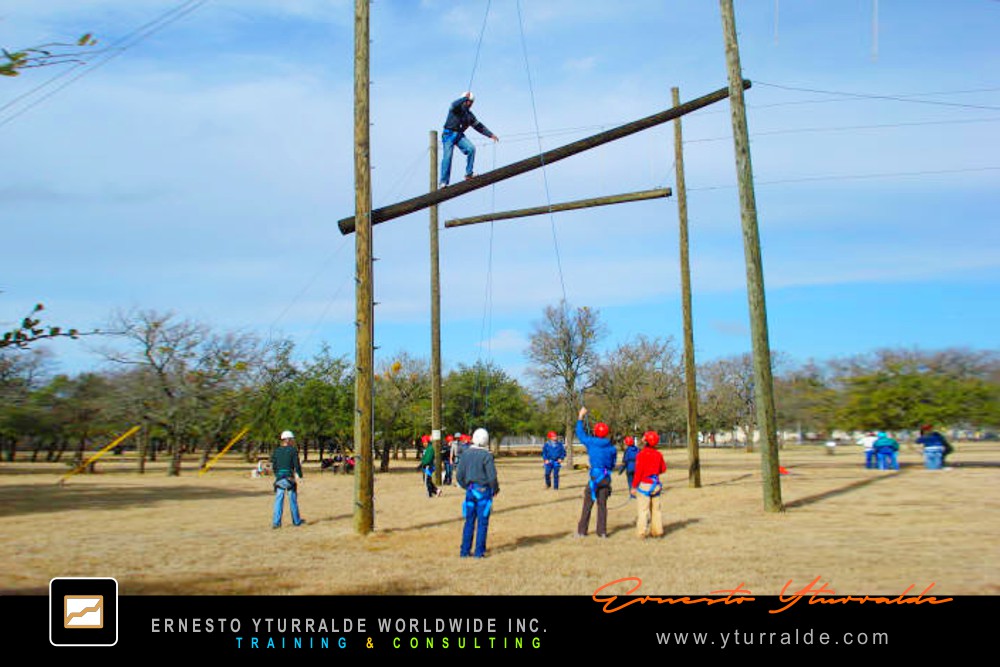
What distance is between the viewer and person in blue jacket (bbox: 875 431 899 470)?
2619 cm

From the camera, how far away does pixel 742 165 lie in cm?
1508

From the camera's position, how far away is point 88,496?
21172mm

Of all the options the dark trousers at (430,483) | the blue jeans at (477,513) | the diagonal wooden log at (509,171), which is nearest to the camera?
the blue jeans at (477,513)

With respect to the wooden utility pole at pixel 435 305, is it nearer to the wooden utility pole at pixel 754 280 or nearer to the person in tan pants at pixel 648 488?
the wooden utility pole at pixel 754 280

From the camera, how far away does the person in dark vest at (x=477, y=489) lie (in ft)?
33.0

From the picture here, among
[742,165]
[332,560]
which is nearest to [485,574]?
[332,560]

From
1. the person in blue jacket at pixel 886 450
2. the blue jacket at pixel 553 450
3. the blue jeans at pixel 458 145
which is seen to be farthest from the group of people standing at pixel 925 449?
the blue jeans at pixel 458 145

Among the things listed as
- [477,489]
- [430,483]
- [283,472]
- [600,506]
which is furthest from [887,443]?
[283,472]

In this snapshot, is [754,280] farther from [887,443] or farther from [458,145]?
[887,443]

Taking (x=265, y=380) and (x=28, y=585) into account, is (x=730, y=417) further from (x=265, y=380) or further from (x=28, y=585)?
(x=28, y=585)

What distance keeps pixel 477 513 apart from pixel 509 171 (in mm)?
5115

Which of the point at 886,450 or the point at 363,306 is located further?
the point at 886,450

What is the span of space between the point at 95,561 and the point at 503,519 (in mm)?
7619

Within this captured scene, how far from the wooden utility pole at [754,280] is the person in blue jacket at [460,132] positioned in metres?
5.76
